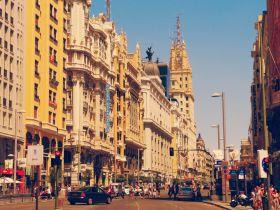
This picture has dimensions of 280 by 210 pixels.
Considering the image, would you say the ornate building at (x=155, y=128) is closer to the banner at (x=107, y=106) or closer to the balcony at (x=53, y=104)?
the banner at (x=107, y=106)

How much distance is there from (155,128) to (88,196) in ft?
371

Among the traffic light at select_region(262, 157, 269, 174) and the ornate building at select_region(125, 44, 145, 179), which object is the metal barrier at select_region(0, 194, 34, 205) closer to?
the traffic light at select_region(262, 157, 269, 174)

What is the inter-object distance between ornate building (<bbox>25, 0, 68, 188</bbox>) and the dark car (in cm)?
2369

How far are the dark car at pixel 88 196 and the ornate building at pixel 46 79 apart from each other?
77.7ft

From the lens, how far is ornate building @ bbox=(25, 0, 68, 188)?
243ft

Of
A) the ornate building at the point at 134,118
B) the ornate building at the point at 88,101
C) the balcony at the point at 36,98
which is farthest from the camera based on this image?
the ornate building at the point at 134,118

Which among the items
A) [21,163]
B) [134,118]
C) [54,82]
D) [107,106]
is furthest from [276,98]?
[134,118]

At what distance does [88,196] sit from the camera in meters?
46.7

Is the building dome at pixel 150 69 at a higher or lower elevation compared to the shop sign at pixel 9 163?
higher

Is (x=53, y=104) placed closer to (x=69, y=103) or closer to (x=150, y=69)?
(x=69, y=103)

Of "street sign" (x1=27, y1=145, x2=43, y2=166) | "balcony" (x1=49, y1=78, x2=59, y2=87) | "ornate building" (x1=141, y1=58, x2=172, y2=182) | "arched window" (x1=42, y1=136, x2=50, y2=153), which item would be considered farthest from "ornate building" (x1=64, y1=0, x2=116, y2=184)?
"street sign" (x1=27, y1=145, x2=43, y2=166)

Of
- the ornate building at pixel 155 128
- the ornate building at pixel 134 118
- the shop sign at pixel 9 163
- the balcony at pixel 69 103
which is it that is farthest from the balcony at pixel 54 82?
the ornate building at pixel 155 128

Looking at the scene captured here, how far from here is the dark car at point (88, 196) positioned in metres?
45.9

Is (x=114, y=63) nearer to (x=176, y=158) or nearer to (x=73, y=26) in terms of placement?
(x=73, y=26)
